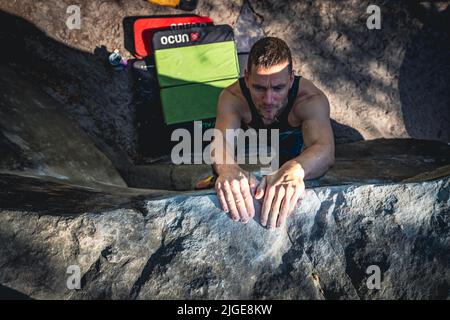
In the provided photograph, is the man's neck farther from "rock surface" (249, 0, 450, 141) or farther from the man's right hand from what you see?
"rock surface" (249, 0, 450, 141)

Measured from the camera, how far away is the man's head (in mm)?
2447

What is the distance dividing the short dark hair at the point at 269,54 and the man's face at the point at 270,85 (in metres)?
0.03

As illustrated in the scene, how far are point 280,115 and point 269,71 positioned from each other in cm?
58

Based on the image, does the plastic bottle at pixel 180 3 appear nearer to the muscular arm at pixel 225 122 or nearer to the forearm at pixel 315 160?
the muscular arm at pixel 225 122

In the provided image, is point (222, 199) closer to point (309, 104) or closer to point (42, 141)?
point (309, 104)

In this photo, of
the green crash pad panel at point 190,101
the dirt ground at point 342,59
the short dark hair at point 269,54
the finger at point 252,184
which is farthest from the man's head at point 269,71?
the dirt ground at point 342,59

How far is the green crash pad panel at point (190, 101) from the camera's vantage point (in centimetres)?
429

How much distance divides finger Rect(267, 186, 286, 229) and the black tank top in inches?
48.5

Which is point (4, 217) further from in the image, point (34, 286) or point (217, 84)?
point (217, 84)

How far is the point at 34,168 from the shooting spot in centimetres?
252

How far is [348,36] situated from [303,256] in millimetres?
3621

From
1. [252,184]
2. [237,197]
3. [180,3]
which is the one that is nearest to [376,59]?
[180,3]
